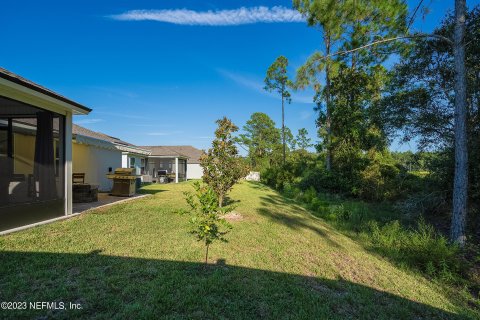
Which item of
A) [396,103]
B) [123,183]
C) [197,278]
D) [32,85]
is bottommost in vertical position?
[197,278]

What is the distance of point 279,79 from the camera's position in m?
27.1

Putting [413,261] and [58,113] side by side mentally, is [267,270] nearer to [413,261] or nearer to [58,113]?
[413,261]

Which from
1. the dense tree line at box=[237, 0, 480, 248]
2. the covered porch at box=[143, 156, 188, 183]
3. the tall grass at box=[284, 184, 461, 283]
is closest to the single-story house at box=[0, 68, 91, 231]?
the dense tree line at box=[237, 0, 480, 248]

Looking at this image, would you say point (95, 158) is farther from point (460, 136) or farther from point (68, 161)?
point (460, 136)

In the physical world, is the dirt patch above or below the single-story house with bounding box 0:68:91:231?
below

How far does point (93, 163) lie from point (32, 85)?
8.08 m

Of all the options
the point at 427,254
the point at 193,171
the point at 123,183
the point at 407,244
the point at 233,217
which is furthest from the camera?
the point at 193,171

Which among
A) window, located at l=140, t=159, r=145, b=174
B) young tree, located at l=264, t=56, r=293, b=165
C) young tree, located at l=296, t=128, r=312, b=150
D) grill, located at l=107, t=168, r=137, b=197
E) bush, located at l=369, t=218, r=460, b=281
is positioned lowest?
bush, located at l=369, t=218, r=460, b=281

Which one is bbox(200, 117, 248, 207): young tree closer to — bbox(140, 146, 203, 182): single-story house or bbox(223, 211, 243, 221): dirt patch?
bbox(223, 211, 243, 221): dirt patch

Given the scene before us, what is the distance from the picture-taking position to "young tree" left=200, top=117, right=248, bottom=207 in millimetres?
8398

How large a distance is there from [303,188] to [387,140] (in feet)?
21.2

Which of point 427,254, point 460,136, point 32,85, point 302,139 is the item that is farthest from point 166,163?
point 302,139

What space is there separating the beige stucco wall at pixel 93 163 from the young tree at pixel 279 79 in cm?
1792

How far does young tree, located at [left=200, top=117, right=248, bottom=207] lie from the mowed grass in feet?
9.15
